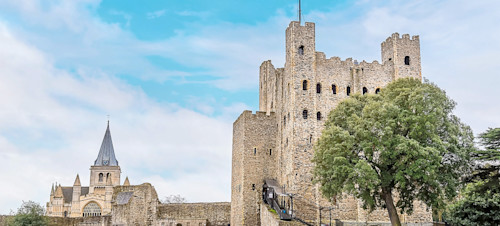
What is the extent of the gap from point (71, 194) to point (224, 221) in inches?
3423

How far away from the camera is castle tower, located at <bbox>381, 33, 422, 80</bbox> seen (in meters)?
42.0

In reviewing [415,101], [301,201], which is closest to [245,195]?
[301,201]

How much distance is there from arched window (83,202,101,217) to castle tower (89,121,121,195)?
30.6 feet

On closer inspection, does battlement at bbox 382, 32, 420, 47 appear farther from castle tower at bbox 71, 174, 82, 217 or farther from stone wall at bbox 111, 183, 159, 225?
castle tower at bbox 71, 174, 82, 217

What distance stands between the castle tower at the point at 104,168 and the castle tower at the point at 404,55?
9729cm

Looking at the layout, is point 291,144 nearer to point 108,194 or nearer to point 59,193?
point 108,194

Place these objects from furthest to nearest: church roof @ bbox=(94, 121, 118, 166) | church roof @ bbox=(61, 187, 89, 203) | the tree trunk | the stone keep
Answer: church roof @ bbox=(94, 121, 118, 166), church roof @ bbox=(61, 187, 89, 203), the stone keep, the tree trunk

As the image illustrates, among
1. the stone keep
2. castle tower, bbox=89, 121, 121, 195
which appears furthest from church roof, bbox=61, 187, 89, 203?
the stone keep

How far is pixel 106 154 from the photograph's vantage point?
130 m

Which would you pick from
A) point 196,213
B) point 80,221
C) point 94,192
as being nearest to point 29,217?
point 80,221

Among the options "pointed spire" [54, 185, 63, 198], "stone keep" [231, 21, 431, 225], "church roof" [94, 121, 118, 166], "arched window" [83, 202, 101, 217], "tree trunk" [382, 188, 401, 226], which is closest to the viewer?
"tree trunk" [382, 188, 401, 226]

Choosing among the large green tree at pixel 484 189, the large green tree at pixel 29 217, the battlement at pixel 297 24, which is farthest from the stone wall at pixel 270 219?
the large green tree at pixel 29 217

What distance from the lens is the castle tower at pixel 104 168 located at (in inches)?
5022

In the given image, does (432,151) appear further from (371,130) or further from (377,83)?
(377,83)
